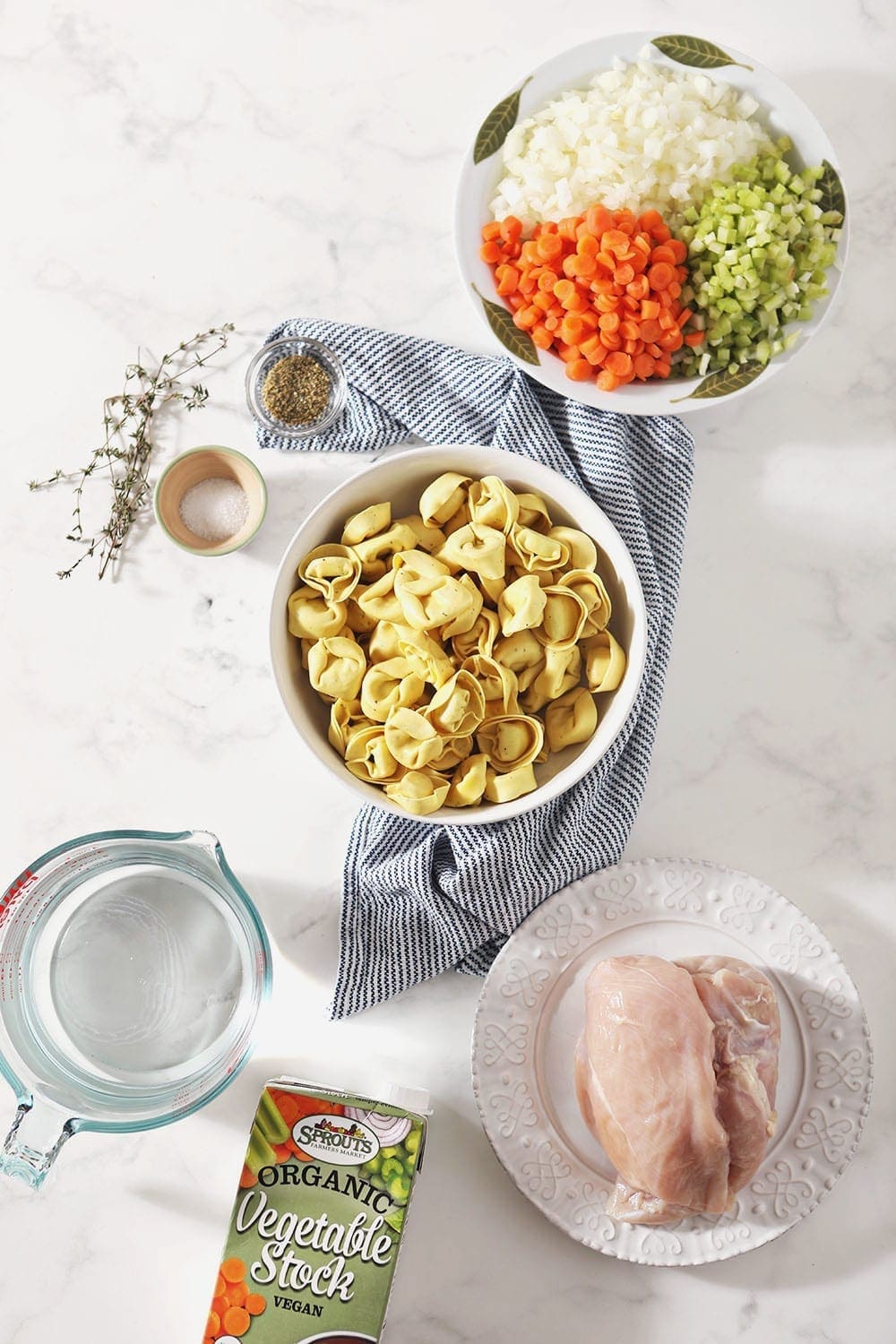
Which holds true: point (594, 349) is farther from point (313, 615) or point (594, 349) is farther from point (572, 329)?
point (313, 615)

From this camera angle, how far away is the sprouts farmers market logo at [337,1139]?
1386 mm

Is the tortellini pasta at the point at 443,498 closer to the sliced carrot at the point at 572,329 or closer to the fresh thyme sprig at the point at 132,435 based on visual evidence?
the sliced carrot at the point at 572,329

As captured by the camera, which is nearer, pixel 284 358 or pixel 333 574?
pixel 333 574

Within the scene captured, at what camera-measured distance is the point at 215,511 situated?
1655 millimetres

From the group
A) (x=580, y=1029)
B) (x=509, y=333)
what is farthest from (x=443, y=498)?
(x=580, y=1029)

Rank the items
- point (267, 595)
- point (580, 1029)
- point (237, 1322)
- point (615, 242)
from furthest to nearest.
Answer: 1. point (267, 595)
2. point (580, 1029)
3. point (615, 242)
4. point (237, 1322)

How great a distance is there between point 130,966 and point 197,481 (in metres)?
0.74

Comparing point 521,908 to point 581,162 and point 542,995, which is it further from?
point 581,162

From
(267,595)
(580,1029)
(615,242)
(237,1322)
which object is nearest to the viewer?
(237,1322)

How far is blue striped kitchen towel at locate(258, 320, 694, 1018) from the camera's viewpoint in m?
1.56

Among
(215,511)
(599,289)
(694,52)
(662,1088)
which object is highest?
(694,52)

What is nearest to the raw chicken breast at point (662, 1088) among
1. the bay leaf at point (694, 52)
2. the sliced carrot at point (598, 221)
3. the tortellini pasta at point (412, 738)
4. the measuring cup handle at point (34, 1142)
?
the tortellini pasta at point (412, 738)

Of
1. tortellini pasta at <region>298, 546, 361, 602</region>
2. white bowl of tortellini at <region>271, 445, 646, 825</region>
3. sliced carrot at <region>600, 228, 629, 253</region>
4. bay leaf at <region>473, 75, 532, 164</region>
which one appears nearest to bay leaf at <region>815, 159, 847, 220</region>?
sliced carrot at <region>600, 228, 629, 253</region>

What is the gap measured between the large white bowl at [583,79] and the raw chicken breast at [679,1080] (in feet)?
2.70
